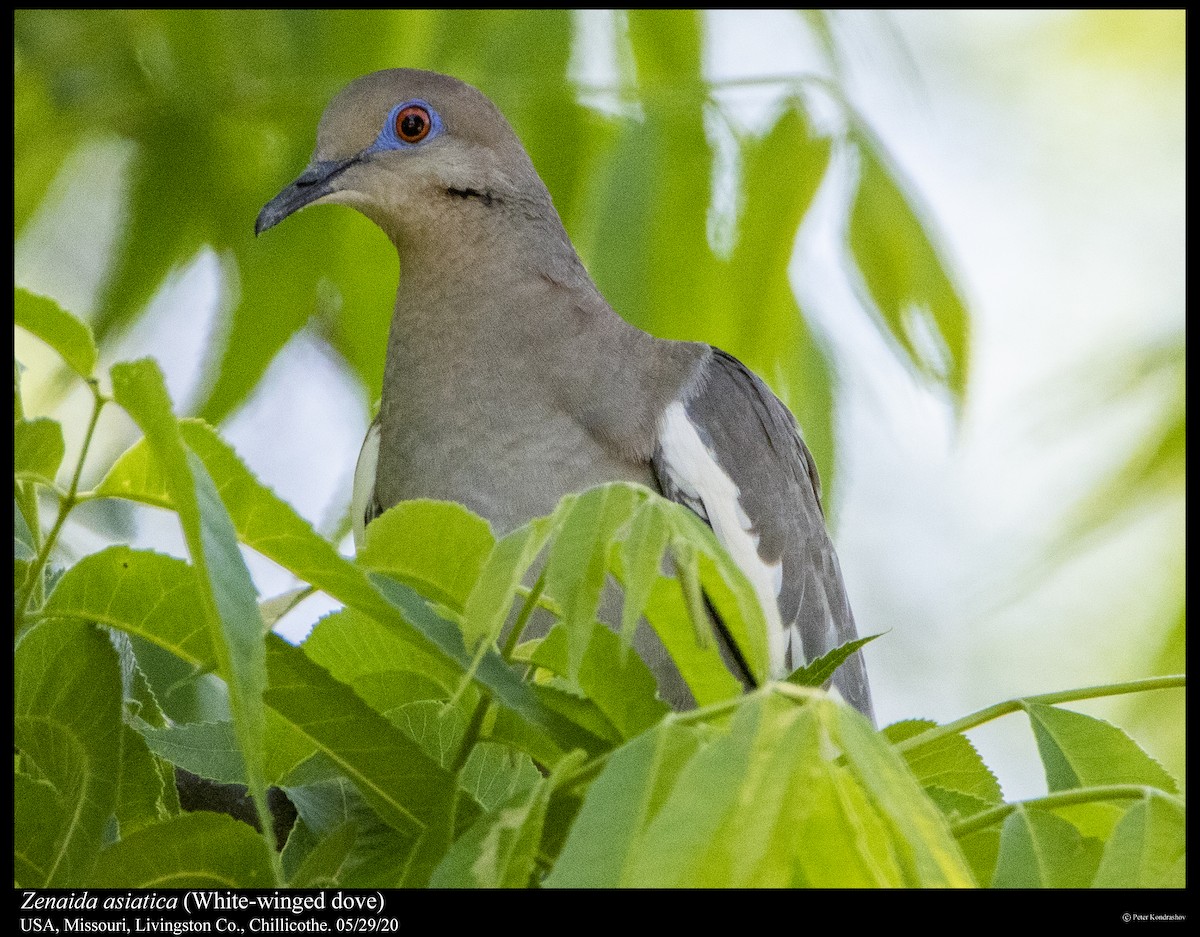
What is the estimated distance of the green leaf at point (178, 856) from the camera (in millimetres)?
1261

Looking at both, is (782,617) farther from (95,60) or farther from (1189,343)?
(95,60)

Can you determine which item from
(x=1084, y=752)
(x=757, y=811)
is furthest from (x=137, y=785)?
(x=1084, y=752)

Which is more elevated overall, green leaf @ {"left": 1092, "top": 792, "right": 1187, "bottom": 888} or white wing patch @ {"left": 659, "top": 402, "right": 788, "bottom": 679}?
white wing patch @ {"left": 659, "top": 402, "right": 788, "bottom": 679}

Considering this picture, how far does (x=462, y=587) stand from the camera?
1.17 metres

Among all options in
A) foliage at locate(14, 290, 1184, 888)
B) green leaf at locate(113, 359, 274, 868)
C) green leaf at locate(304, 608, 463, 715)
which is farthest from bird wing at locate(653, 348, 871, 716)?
green leaf at locate(113, 359, 274, 868)

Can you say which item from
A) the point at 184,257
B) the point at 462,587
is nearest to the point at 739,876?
the point at 462,587

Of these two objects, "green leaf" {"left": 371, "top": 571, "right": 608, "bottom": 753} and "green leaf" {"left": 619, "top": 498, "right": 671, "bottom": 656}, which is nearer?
"green leaf" {"left": 619, "top": 498, "right": 671, "bottom": 656}

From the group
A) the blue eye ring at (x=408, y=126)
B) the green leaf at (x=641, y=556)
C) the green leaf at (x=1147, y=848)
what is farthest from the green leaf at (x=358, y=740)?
the blue eye ring at (x=408, y=126)

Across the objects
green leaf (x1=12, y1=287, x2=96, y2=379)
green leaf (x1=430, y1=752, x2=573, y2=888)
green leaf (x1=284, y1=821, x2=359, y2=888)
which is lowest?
green leaf (x1=284, y1=821, x2=359, y2=888)

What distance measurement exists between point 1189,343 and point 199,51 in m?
1.97

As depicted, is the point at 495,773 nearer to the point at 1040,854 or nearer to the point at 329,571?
the point at 329,571

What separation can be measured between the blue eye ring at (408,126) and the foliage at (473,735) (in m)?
1.56

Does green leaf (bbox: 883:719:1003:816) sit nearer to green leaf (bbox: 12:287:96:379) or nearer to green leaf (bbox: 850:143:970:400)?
green leaf (bbox: 12:287:96:379)

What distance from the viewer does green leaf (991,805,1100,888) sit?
109cm
